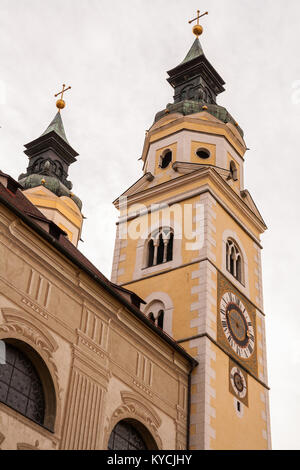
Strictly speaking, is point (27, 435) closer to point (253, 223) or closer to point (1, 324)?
point (1, 324)

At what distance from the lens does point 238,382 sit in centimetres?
2031

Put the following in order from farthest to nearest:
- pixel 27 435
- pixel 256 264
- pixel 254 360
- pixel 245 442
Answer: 1. pixel 256 264
2. pixel 254 360
3. pixel 245 442
4. pixel 27 435

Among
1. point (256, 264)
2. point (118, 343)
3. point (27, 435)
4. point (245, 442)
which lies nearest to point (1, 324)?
point (27, 435)

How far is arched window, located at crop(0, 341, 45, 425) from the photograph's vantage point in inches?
527

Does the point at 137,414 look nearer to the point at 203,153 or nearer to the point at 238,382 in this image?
the point at 238,382

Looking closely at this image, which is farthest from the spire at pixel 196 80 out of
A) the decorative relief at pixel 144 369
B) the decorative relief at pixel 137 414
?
the decorative relief at pixel 137 414

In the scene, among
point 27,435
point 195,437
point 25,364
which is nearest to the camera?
point 27,435

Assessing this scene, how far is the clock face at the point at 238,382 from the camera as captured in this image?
2005 cm

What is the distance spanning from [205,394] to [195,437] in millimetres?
1134

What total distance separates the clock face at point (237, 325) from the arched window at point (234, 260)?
1.18 metres

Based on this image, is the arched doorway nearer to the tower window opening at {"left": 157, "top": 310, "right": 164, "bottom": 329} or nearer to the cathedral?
the cathedral

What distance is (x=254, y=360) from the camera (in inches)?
855

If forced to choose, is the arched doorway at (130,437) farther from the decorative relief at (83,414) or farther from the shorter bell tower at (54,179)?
the shorter bell tower at (54,179)

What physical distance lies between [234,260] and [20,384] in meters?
11.2
